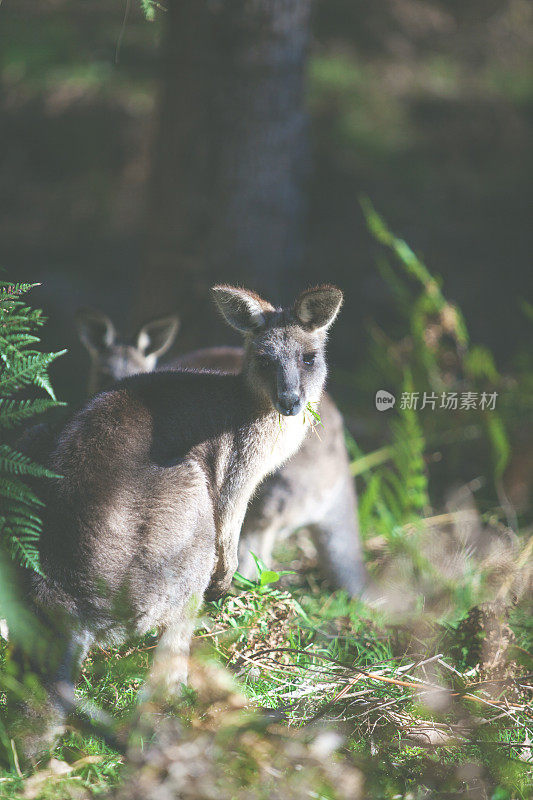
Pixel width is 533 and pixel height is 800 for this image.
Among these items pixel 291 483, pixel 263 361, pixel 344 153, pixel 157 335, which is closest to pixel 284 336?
pixel 263 361

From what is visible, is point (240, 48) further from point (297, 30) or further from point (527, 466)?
point (527, 466)

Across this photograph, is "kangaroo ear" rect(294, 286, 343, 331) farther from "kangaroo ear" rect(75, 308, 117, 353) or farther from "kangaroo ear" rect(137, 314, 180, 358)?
"kangaroo ear" rect(75, 308, 117, 353)

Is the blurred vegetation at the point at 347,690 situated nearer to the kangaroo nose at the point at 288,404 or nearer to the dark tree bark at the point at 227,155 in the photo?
the kangaroo nose at the point at 288,404

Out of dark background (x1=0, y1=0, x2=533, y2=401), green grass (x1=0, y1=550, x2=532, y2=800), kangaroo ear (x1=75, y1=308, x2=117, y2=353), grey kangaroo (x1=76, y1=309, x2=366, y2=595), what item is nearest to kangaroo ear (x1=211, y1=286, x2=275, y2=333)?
grey kangaroo (x1=76, y1=309, x2=366, y2=595)

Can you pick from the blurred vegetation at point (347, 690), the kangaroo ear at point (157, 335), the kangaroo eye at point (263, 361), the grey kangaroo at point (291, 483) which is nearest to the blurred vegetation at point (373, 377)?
the blurred vegetation at point (347, 690)

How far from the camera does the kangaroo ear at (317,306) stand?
3566 mm

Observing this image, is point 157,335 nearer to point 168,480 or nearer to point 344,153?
point 168,480

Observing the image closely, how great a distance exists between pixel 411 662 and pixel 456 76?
968 centimetres

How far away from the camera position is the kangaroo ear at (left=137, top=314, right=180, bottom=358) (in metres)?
4.96

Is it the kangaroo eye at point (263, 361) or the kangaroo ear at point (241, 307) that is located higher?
the kangaroo ear at point (241, 307)

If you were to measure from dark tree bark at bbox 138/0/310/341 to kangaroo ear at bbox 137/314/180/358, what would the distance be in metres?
1.09

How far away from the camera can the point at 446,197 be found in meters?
10.3

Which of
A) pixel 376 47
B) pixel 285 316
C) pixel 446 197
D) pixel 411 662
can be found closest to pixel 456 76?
pixel 376 47

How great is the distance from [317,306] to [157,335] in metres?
1.72
